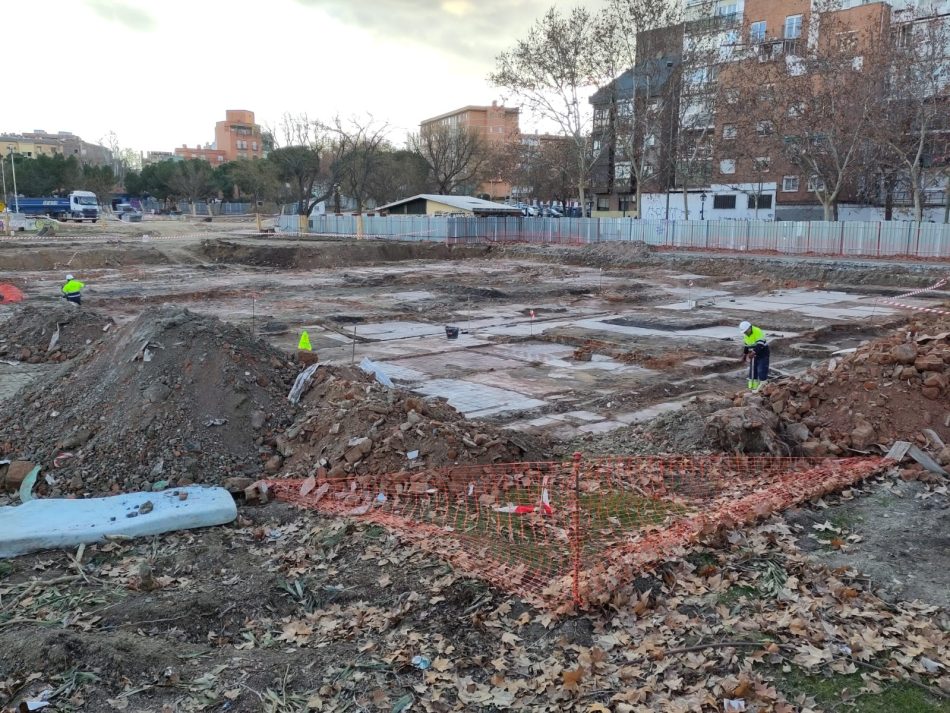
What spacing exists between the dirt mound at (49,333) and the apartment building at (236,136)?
157 m

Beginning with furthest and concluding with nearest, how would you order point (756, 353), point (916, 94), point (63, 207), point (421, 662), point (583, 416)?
point (63, 207) → point (916, 94) → point (756, 353) → point (583, 416) → point (421, 662)

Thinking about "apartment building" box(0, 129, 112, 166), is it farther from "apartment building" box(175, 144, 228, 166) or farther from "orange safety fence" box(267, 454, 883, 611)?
"orange safety fence" box(267, 454, 883, 611)

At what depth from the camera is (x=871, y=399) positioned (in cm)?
900

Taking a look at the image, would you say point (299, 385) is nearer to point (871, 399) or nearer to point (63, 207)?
point (871, 399)

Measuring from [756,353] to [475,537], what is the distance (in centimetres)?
716

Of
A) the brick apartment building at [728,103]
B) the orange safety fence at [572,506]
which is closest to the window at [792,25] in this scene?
A: the brick apartment building at [728,103]

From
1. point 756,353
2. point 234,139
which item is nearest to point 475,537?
point 756,353

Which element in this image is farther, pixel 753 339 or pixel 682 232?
pixel 682 232

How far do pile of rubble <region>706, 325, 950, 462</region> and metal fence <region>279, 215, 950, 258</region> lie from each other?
2523 cm

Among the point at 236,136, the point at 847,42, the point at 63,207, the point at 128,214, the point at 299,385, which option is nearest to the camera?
the point at 299,385

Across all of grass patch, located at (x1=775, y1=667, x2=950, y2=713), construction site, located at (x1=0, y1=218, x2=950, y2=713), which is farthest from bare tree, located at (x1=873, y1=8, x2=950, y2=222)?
grass patch, located at (x1=775, y1=667, x2=950, y2=713)

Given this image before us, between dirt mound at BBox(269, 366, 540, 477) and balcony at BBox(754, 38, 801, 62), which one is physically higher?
balcony at BBox(754, 38, 801, 62)

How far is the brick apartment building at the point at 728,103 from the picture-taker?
129 ft

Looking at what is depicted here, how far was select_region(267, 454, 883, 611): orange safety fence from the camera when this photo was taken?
582 centimetres
